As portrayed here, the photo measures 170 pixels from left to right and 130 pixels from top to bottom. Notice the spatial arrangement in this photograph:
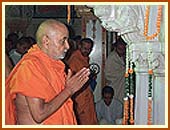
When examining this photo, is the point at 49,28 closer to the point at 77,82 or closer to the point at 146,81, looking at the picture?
the point at 77,82

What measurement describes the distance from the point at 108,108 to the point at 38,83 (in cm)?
169

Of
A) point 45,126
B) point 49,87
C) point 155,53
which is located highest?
point 155,53

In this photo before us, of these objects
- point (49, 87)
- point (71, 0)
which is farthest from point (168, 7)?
point (49, 87)

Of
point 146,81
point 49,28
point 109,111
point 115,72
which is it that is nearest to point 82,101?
point 109,111

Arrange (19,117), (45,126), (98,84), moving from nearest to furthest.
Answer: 1. (45,126)
2. (19,117)
3. (98,84)

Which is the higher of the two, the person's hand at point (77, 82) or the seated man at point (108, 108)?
the person's hand at point (77, 82)

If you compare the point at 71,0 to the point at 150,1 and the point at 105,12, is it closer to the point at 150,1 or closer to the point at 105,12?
the point at 105,12

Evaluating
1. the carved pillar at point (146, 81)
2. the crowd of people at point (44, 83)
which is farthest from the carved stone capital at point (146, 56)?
the crowd of people at point (44, 83)

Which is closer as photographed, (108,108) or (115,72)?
(108,108)

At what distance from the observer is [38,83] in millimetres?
2061

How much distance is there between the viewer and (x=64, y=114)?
218 cm

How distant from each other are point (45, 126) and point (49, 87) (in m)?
0.18

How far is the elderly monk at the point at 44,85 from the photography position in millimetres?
2059

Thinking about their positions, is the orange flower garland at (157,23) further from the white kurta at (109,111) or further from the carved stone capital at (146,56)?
the white kurta at (109,111)
